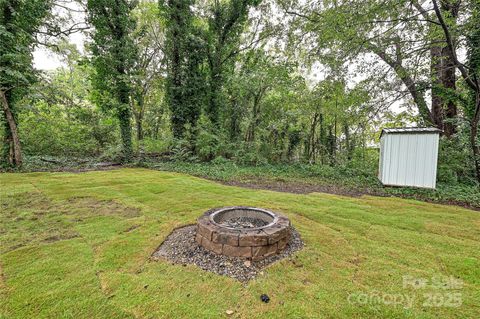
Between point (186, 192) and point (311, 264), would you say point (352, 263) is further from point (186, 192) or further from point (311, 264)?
point (186, 192)

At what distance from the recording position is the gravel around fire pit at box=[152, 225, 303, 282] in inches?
84.0

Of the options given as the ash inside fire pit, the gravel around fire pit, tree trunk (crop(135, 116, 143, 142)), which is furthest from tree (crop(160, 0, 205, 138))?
the gravel around fire pit

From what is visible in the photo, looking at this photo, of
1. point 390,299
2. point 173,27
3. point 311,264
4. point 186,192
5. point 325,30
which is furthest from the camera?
point 173,27

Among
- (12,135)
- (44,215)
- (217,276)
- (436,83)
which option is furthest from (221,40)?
(217,276)

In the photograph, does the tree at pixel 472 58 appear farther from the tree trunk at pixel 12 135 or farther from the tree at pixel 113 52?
the tree trunk at pixel 12 135

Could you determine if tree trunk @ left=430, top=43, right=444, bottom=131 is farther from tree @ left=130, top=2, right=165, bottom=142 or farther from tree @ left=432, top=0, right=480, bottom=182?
tree @ left=130, top=2, right=165, bottom=142

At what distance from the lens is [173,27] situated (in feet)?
31.9

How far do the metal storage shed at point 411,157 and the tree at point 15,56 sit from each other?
35.1ft

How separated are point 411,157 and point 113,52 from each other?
1080 centimetres

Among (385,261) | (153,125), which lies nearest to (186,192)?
(385,261)

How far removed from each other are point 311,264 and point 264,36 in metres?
10.7

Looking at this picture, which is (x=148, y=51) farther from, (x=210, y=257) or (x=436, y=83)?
(x=210, y=257)

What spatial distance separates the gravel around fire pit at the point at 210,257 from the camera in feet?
7.00

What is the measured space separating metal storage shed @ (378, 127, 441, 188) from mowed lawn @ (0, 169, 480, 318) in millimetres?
1708
